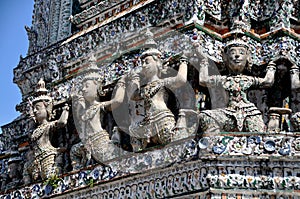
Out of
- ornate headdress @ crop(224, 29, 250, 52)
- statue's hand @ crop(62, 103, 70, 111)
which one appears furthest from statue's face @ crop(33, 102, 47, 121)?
ornate headdress @ crop(224, 29, 250, 52)

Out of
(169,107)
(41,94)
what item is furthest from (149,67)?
(41,94)

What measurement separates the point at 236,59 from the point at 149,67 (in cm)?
104

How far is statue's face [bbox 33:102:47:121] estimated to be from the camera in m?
10.4

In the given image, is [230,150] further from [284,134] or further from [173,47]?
[173,47]

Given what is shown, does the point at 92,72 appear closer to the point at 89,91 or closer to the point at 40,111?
the point at 89,91

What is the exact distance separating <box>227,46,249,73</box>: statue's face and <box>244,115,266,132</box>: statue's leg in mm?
671

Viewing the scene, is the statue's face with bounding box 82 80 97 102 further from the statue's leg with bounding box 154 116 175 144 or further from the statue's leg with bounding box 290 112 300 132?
the statue's leg with bounding box 290 112 300 132

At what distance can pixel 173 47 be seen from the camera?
9.48 meters

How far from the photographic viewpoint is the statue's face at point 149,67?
30.3 feet

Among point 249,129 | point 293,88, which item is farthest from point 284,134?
point 293,88

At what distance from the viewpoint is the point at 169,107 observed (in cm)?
934

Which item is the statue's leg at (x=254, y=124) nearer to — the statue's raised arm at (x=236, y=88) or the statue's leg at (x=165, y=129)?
the statue's raised arm at (x=236, y=88)

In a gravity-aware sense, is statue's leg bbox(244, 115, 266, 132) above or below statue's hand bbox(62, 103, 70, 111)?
below

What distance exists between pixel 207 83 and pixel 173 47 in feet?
2.71
